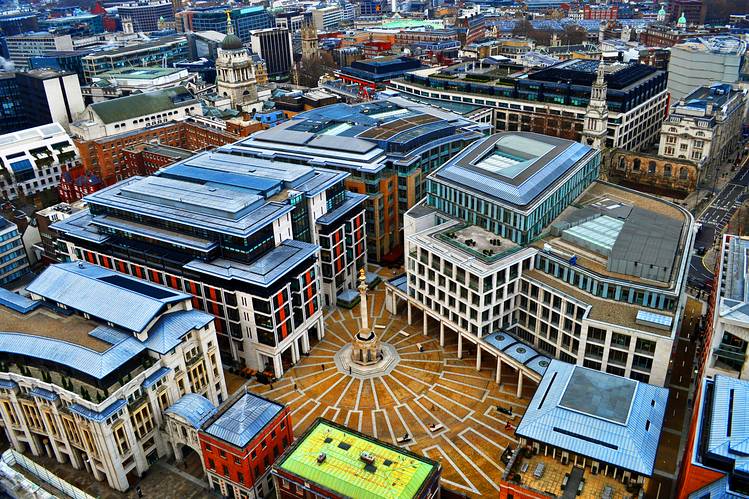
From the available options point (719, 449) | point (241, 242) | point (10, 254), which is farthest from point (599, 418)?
point (10, 254)

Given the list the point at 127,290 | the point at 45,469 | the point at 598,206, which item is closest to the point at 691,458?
the point at 598,206

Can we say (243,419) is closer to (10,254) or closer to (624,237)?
(624,237)

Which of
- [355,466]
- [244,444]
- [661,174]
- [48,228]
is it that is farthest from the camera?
[661,174]

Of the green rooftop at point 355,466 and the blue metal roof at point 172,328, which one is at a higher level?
the blue metal roof at point 172,328

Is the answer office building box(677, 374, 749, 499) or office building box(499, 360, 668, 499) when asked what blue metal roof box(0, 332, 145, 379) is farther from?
office building box(677, 374, 749, 499)

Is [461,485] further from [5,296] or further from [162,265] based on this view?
[5,296]

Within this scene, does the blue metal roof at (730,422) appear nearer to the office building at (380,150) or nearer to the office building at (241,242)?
the office building at (241,242)

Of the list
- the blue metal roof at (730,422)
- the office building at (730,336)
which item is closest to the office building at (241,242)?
the office building at (730,336)
